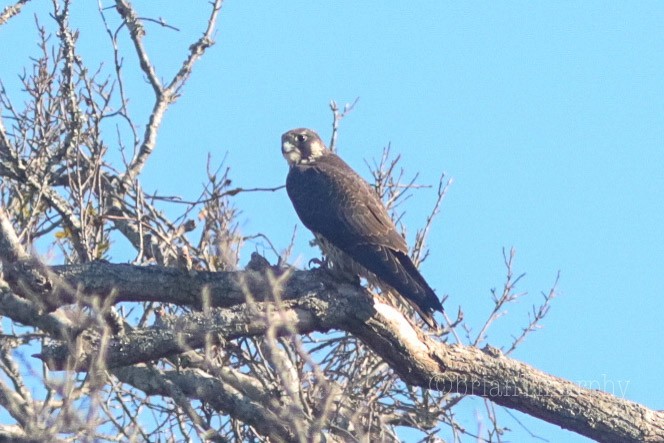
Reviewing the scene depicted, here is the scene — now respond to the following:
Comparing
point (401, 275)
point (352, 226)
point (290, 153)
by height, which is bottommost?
point (401, 275)

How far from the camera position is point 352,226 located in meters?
6.02

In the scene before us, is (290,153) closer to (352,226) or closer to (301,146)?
(301,146)

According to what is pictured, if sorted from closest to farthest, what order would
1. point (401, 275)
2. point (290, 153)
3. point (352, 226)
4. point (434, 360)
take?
point (434, 360) < point (401, 275) < point (352, 226) < point (290, 153)

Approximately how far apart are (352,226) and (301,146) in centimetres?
129

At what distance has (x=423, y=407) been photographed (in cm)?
569

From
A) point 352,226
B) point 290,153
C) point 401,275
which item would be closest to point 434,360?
point 401,275

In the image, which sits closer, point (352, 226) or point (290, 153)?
point (352, 226)

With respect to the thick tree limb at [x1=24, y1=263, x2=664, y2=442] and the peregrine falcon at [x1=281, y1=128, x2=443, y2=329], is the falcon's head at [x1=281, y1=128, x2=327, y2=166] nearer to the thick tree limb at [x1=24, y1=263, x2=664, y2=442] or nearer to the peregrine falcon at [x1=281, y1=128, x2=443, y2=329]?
the peregrine falcon at [x1=281, y1=128, x2=443, y2=329]

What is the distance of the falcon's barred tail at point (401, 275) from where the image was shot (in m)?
5.33

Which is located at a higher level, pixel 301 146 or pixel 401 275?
pixel 301 146

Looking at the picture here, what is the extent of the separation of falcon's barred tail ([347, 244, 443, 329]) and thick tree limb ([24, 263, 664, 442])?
43 centimetres

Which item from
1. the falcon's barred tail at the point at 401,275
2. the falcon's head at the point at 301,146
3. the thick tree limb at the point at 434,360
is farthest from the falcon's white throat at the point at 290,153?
the thick tree limb at the point at 434,360

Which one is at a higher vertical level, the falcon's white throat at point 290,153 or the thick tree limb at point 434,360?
the falcon's white throat at point 290,153

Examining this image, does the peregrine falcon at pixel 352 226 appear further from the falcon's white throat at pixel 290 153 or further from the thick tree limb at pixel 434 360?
the thick tree limb at pixel 434 360
